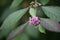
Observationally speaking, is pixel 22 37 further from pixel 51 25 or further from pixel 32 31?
pixel 51 25

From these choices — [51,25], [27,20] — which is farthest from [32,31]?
[51,25]

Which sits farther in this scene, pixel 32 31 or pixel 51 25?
pixel 32 31

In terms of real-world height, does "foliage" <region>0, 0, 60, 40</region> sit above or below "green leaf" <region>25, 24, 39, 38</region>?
above

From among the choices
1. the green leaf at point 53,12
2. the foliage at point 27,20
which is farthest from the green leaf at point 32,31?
the green leaf at point 53,12

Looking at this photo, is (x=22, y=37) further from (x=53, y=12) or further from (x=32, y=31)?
(x=53, y=12)

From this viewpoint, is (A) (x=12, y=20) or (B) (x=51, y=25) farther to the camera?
(A) (x=12, y=20)

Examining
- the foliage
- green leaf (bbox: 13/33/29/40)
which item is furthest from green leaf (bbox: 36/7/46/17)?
green leaf (bbox: 13/33/29/40)

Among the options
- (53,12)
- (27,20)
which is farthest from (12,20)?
(53,12)

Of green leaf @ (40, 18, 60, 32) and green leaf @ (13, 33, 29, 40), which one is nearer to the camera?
green leaf @ (40, 18, 60, 32)

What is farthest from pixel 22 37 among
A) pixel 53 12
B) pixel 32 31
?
pixel 53 12

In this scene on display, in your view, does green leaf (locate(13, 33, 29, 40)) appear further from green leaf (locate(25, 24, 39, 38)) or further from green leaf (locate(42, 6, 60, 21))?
green leaf (locate(42, 6, 60, 21))
